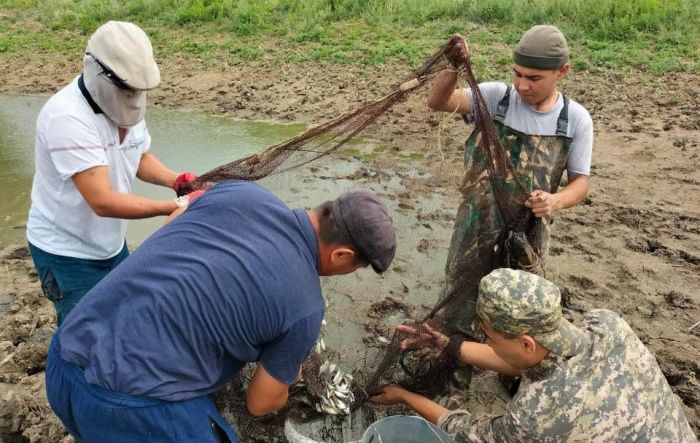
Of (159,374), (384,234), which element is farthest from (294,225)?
(159,374)

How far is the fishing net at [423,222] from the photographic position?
2.63m

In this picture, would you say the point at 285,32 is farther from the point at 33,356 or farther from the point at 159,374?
the point at 159,374

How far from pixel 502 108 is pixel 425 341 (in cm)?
120

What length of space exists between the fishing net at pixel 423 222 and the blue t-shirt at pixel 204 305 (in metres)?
0.77

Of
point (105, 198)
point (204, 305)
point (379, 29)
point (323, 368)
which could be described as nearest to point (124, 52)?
point (105, 198)

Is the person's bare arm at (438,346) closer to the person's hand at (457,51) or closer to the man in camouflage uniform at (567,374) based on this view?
the man in camouflage uniform at (567,374)

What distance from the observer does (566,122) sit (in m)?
2.75

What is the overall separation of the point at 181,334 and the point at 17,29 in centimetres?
1515

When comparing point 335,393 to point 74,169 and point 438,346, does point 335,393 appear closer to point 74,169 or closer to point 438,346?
point 438,346

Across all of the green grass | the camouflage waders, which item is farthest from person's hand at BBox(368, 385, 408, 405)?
the green grass

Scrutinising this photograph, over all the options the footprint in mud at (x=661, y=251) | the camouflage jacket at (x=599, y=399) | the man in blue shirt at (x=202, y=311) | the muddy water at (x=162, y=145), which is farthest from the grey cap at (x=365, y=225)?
the muddy water at (x=162, y=145)

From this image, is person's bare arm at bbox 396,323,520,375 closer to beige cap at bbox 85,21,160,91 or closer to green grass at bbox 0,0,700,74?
beige cap at bbox 85,21,160,91

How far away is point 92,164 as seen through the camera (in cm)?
229

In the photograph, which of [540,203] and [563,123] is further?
[563,123]
